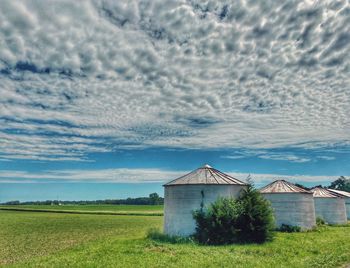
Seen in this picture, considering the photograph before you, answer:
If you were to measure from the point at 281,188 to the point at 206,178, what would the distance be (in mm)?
11958

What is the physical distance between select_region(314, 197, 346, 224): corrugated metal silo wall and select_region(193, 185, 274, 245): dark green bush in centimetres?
2222

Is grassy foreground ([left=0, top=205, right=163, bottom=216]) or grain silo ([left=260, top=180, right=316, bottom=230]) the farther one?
grassy foreground ([left=0, top=205, right=163, bottom=216])

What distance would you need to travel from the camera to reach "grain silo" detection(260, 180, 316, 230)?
3331 centimetres

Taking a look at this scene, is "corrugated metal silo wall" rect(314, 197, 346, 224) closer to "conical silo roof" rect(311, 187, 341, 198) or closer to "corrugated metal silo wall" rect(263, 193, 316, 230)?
"conical silo roof" rect(311, 187, 341, 198)

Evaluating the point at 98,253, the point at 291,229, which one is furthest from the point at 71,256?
the point at 291,229

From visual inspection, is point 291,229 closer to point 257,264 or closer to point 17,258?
point 257,264

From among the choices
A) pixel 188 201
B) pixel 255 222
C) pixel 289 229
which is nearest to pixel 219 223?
pixel 255 222

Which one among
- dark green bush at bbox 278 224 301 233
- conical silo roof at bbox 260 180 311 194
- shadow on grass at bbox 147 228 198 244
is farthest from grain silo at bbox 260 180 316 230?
shadow on grass at bbox 147 228 198 244

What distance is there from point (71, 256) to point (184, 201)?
9.96m

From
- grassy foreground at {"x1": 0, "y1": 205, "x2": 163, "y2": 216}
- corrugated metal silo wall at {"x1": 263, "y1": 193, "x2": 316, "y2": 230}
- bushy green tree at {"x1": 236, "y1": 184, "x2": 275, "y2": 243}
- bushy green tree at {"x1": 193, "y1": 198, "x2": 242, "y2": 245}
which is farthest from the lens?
grassy foreground at {"x1": 0, "y1": 205, "x2": 163, "y2": 216}

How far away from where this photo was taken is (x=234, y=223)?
24.4 metres

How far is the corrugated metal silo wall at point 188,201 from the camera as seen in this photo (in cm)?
2612

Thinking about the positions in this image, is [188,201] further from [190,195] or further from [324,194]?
[324,194]

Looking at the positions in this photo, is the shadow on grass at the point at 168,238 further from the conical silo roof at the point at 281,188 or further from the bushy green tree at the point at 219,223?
the conical silo roof at the point at 281,188
